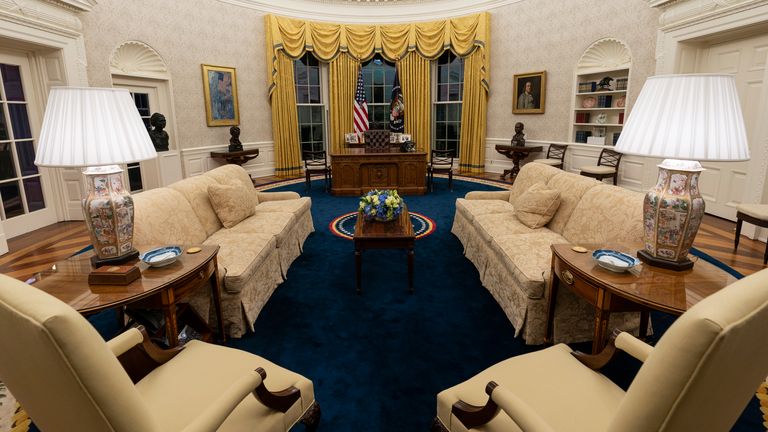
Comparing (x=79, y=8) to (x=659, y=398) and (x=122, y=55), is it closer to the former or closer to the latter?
(x=122, y=55)

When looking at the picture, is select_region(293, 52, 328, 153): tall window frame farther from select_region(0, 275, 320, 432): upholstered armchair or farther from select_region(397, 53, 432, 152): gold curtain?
select_region(0, 275, 320, 432): upholstered armchair

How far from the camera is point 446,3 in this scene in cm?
860

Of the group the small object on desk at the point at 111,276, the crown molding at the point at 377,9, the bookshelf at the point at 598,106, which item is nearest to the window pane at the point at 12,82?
the small object on desk at the point at 111,276

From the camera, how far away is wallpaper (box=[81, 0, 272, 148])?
5.66 meters

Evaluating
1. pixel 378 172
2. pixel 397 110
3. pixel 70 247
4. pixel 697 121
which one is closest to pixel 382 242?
pixel 697 121

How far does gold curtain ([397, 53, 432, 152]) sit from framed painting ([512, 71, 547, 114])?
187 cm

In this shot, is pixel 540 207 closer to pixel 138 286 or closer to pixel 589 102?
pixel 138 286

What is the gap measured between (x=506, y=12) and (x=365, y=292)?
718 cm

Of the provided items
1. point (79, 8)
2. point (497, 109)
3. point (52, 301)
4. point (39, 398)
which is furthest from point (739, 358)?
point (497, 109)

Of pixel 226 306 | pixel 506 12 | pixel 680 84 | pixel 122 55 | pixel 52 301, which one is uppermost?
pixel 506 12

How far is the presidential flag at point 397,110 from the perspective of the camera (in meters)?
8.90

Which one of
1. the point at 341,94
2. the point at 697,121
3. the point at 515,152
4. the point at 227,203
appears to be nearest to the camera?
the point at 697,121

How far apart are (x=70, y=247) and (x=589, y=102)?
792 centimetres

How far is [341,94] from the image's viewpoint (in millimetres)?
8977
